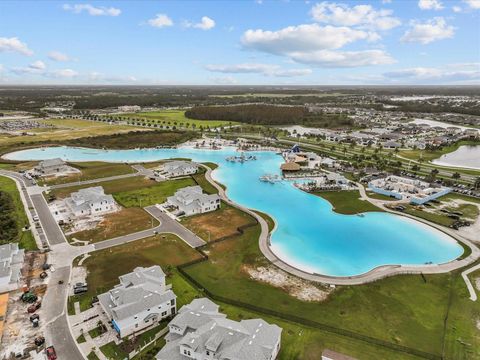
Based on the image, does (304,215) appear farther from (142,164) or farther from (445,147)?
(445,147)

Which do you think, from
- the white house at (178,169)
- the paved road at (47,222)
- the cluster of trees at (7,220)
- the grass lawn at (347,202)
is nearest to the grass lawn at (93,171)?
the white house at (178,169)

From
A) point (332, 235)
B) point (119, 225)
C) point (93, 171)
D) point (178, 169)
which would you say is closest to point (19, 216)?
point (119, 225)

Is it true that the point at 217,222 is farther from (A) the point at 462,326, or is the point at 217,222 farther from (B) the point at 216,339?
(A) the point at 462,326

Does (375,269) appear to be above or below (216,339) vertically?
below

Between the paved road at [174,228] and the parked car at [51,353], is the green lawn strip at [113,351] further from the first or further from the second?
the paved road at [174,228]

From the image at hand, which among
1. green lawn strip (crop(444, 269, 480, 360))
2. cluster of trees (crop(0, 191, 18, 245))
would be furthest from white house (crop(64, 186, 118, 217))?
green lawn strip (crop(444, 269, 480, 360))

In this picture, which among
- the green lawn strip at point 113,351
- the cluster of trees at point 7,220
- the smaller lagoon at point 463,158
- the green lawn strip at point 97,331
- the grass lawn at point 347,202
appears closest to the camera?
the green lawn strip at point 113,351

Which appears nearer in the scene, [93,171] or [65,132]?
[93,171]
